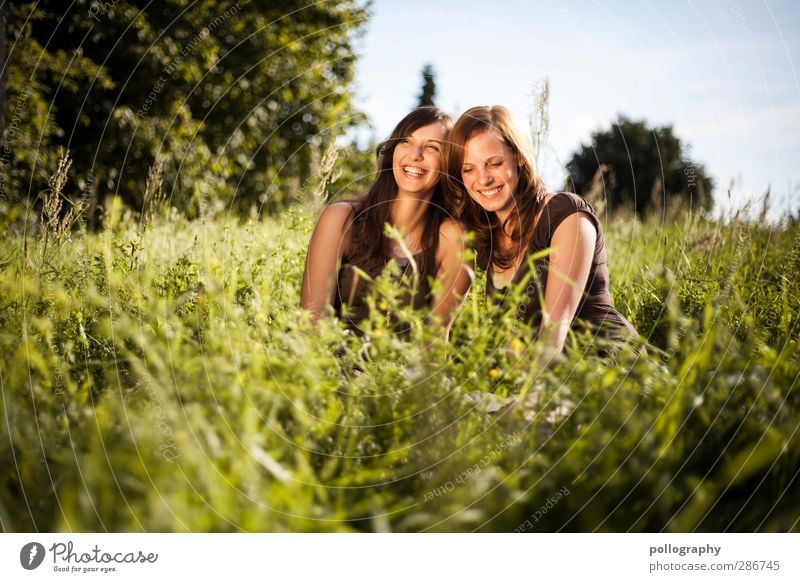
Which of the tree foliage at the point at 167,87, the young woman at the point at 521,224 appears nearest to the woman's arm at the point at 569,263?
the young woman at the point at 521,224

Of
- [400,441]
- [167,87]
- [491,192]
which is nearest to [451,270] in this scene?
[491,192]

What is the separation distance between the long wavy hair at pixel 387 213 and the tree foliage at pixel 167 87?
827 millimetres

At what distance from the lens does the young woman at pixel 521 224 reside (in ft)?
7.29

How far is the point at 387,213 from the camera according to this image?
280cm

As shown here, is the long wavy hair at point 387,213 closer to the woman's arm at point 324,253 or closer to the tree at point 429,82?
the woman's arm at point 324,253

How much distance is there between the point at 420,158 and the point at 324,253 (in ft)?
1.92

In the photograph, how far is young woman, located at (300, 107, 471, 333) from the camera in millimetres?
2590

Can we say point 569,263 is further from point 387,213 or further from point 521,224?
point 387,213

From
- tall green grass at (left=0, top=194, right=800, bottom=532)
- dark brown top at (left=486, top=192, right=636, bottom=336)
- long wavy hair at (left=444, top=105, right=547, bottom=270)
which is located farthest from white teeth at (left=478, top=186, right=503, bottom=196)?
tall green grass at (left=0, top=194, right=800, bottom=532)

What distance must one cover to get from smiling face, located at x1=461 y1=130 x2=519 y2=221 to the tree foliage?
1.25m

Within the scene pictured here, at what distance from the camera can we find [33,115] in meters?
3.84
